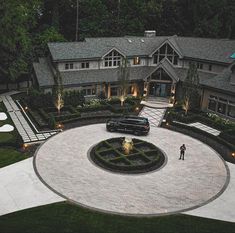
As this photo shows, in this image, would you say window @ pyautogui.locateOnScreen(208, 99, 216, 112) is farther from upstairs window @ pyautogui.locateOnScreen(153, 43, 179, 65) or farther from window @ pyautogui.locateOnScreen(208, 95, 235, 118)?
upstairs window @ pyautogui.locateOnScreen(153, 43, 179, 65)

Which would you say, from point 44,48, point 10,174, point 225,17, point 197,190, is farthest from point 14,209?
point 225,17

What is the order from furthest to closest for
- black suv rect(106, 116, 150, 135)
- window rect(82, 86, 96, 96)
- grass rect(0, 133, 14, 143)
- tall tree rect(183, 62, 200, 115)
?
window rect(82, 86, 96, 96), tall tree rect(183, 62, 200, 115), black suv rect(106, 116, 150, 135), grass rect(0, 133, 14, 143)

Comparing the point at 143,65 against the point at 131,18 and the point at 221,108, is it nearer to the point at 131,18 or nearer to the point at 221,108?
the point at 221,108

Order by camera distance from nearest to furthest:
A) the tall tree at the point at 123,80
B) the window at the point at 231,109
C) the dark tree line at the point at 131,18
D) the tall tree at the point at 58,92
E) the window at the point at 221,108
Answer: the tall tree at the point at 58,92, the window at the point at 231,109, the window at the point at 221,108, the tall tree at the point at 123,80, the dark tree line at the point at 131,18

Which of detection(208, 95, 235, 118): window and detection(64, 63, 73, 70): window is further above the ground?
detection(64, 63, 73, 70): window

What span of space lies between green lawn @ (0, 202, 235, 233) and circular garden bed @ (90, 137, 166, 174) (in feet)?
25.1

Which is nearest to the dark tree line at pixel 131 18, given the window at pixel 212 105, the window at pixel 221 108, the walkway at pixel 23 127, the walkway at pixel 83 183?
the walkway at pixel 23 127

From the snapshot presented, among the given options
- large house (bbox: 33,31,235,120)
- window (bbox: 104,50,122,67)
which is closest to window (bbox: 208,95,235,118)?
large house (bbox: 33,31,235,120)

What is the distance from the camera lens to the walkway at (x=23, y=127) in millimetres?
37484

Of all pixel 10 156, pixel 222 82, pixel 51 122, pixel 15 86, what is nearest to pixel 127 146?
pixel 51 122

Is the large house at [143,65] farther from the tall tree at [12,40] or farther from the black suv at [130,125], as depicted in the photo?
the black suv at [130,125]

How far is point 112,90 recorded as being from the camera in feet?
179

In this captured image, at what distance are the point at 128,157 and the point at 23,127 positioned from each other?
16431mm

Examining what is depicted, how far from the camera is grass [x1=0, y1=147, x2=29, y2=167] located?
31406 mm
